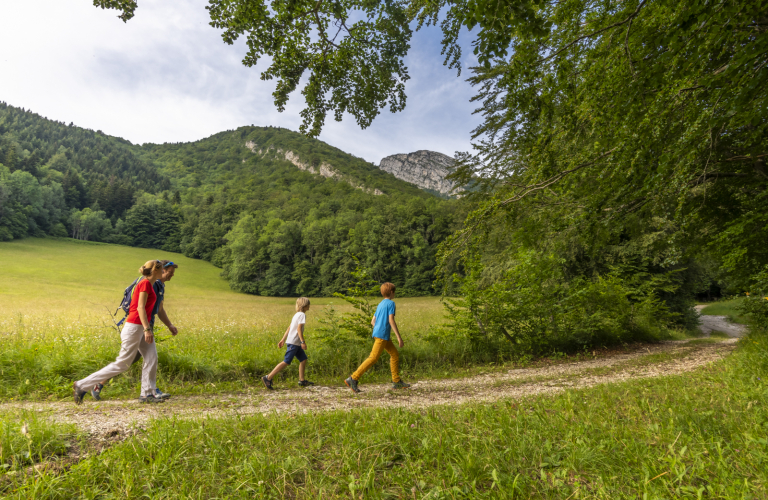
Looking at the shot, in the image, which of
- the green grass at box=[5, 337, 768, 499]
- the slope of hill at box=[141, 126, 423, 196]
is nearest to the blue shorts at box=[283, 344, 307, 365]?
the green grass at box=[5, 337, 768, 499]

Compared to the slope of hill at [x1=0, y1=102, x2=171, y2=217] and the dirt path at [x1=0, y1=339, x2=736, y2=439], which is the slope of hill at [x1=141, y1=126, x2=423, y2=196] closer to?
the slope of hill at [x1=0, y1=102, x2=171, y2=217]

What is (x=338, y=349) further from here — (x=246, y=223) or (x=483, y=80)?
(x=246, y=223)

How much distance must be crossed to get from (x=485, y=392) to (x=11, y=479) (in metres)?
5.94

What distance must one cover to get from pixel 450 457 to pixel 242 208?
106757 millimetres

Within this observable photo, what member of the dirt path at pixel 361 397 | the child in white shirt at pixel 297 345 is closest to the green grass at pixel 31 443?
the dirt path at pixel 361 397

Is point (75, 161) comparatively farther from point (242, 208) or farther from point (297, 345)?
point (297, 345)

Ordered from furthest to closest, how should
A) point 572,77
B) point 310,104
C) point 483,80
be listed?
point 483,80 → point 310,104 → point 572,77

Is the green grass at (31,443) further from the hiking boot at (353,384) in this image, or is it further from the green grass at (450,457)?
the hiking boot at (353,384)

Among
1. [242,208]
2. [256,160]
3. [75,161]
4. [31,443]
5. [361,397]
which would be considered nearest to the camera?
[31,443]

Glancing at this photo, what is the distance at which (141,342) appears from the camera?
5.48 m

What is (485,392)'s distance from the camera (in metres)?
6.18

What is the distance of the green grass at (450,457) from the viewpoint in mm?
2523

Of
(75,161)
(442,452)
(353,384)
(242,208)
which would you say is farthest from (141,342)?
(75,161)

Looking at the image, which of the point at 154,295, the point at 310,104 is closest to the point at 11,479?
the point at 154,295
